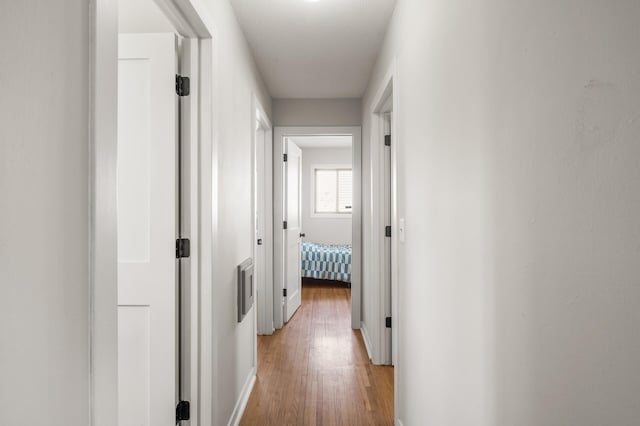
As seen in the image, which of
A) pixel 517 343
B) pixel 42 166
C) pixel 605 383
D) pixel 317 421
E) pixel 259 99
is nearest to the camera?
pixel 605 383

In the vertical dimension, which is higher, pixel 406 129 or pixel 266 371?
pixel 406 129

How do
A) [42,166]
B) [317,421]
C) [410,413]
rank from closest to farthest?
[42,166]
[410,413]
[317,421]

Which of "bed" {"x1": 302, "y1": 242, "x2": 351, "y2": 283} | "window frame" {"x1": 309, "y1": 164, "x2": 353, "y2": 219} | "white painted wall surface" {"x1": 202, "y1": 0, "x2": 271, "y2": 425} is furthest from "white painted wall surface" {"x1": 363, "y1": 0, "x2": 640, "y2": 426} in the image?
"window frame" {"x1": 309, "y1": 164, "x2": 353, "y2": 219}

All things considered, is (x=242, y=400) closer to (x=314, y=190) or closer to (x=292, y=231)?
(x=292, y=231)

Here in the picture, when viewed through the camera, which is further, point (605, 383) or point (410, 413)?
point (410, 413)

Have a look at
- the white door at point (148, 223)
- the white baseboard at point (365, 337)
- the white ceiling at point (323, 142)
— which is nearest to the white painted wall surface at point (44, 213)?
the white door at point (148, 223)

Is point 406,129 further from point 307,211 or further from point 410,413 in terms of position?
point 307,211

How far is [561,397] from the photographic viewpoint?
27.4 inches

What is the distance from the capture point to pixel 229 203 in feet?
6.95

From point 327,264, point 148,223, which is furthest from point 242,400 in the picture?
point 327,264

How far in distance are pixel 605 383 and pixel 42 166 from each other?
104cm

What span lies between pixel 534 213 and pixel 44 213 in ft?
3.19

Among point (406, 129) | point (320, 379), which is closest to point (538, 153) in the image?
point (406, 129)

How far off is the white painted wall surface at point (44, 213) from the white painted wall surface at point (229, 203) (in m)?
1.00
